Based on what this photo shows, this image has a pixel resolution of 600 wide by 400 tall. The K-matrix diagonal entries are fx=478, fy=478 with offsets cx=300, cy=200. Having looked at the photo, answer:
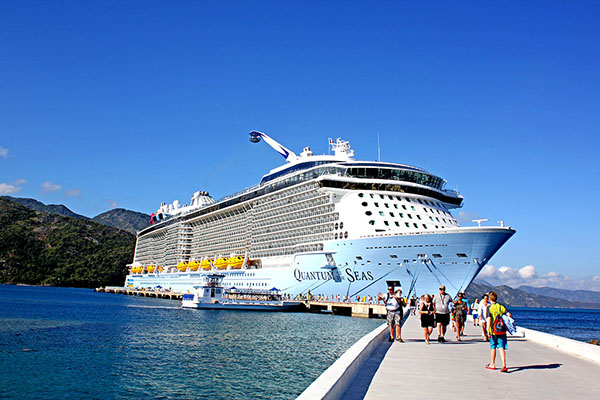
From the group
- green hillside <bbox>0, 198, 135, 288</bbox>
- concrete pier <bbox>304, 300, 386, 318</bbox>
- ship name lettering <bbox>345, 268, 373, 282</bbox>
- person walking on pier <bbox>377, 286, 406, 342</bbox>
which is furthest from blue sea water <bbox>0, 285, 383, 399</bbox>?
green hillside <bbox>0, 198, 135, 288</bbox>

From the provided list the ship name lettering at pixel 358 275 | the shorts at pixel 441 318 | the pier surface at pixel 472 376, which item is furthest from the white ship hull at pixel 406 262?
the pier surface at pixel 472 376

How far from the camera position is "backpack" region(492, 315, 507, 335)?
9.66 meters

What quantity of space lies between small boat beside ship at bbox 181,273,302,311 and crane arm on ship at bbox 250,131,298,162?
18.7m

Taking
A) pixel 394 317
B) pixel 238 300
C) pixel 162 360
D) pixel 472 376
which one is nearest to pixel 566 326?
pixel 238 300

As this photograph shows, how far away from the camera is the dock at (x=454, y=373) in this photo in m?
7.07

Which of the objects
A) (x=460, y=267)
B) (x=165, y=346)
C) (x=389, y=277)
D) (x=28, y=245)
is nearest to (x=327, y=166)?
(x=389, y=277)

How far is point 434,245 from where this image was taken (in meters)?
33.8

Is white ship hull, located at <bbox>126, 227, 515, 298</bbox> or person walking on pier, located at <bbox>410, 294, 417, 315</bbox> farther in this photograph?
person walking on pier, located at <bbox>410, 294, 417, 315</bbox>

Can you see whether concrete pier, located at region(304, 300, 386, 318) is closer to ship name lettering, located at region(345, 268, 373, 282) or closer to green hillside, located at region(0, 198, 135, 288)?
ship name lettering, located at region(345, 268, 373, 282)

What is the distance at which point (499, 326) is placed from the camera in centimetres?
968

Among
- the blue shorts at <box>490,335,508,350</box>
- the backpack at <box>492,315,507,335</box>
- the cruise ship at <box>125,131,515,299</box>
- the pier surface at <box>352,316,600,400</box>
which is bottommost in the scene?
the pier surface at <box>352,316,600,400</box>

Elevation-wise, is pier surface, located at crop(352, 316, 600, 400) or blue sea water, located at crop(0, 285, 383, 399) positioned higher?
pier surface, located at crop(352, 316, 600, 400)

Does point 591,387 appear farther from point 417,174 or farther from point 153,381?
point 417,174

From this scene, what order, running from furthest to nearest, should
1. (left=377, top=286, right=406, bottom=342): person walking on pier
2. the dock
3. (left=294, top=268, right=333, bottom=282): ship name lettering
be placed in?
(left=294, top=268, right=333, bottom=282): ship name lettering → (left=377, top=286, right=406, bottom=342): person walking on pier → the dock
